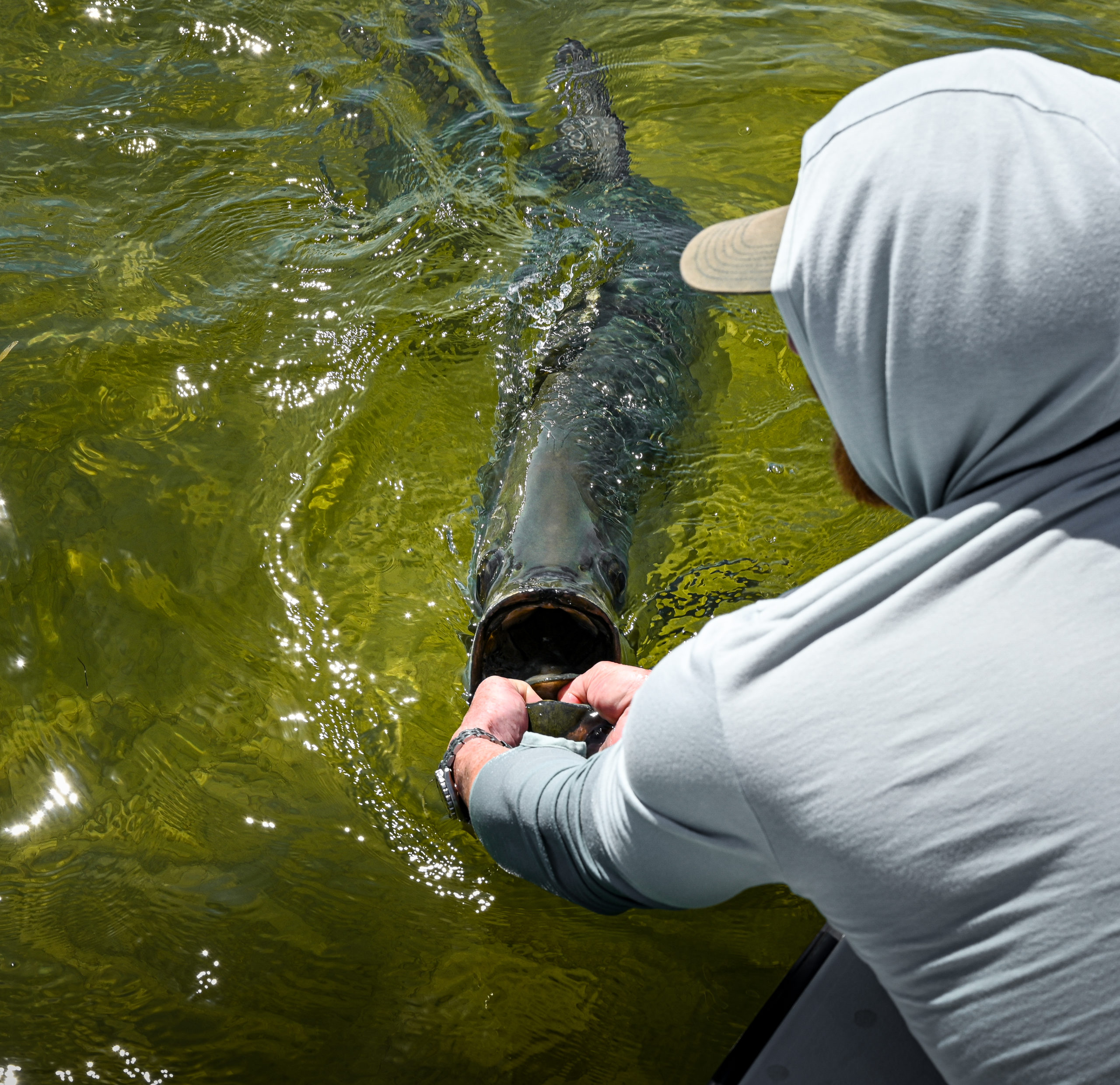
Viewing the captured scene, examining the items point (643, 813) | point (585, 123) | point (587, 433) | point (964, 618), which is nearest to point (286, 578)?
point (587, 433)

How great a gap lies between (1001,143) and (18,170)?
454cm

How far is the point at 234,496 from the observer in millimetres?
2934

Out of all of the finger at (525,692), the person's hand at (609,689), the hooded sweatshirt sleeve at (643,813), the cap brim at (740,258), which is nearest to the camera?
the hooded sweatshirt sleeve at (643,813)

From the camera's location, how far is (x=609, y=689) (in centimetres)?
194

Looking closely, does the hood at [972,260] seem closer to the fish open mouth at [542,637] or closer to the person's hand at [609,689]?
the person's hand at [609,689]

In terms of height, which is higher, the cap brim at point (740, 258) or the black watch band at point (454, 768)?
the cap brim at point (740, 258)

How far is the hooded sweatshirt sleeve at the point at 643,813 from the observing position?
1092 mm

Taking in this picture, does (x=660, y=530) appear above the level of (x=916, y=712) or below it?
below

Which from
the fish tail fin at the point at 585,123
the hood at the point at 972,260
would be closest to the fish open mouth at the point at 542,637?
the hood at the point at 972,260

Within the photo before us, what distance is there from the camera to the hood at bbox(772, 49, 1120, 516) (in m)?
0.93

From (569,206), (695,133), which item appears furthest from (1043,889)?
(695,133)

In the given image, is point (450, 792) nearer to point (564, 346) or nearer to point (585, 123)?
point (564, 346)

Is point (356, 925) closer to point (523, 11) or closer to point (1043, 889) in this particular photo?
point (1043, 889)

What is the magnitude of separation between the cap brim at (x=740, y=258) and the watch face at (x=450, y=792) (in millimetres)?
1065
